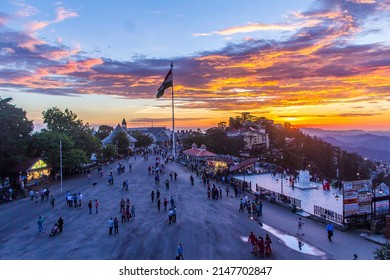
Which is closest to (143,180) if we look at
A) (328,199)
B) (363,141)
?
(328,199)

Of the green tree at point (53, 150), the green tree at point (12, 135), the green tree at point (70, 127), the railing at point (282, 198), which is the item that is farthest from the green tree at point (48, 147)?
the railing at point (282, 198)

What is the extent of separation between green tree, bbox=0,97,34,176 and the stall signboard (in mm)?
33919

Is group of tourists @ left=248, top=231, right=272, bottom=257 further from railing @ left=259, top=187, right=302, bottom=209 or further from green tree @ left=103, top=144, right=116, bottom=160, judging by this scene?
green tree @ left=103, top=144, right=116, bottom=160

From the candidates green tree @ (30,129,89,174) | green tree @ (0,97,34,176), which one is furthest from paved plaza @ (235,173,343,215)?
green tree @ (0,97,34,176)

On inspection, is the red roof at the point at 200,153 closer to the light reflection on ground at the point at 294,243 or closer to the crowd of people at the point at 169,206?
the crowd of people at the point at 169,206

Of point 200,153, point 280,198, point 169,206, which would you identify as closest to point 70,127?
point 200,153

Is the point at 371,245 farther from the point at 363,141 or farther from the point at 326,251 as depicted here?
the point at 363,141

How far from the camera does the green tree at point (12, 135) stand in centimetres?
3878

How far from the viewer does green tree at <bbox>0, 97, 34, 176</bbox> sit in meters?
38.8

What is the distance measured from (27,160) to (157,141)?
364 ft

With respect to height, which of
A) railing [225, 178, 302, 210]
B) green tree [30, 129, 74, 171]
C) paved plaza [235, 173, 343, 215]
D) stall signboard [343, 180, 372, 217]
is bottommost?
paved plaza [235, 173, 343, 215]

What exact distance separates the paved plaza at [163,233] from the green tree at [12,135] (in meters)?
9.52

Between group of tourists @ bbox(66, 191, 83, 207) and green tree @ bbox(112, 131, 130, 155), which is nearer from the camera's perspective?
group of tourists @ bbox(66, 191, 83, 207)

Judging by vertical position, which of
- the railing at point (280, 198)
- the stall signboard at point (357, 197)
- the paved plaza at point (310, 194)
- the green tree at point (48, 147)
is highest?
the green tree at point (48, 147)
